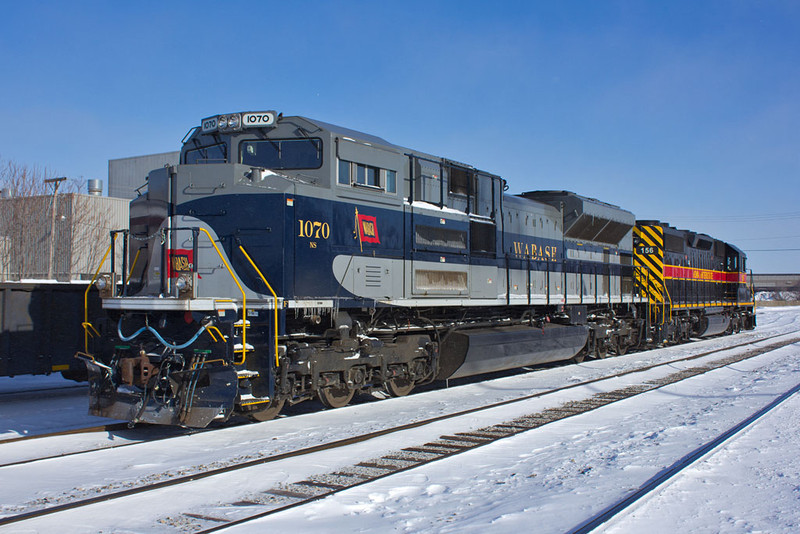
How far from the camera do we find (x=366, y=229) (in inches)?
317

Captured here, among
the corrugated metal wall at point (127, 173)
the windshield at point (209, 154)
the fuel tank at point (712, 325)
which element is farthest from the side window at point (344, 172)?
the corrugated metal wall at point (127, 173)

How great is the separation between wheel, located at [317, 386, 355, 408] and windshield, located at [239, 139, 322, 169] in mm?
2675

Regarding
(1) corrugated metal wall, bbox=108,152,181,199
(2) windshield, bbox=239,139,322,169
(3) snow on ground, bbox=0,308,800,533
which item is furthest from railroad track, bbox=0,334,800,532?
(1) corrugated metal wall, bbox=108,152,181,199

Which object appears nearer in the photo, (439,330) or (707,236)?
(439,330)

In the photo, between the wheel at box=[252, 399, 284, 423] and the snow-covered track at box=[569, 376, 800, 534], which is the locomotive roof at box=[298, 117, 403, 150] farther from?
the snow-covered track at box=[569, 376, 800, 534]

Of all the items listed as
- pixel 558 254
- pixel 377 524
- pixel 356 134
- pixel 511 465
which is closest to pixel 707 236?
pixel 558 254

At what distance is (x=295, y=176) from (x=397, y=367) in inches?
116

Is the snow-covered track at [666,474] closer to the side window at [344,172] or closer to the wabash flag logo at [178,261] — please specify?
the side window at [344,172]

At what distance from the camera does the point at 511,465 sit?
554cm

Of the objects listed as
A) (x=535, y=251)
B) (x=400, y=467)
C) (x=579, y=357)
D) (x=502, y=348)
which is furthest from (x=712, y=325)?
(x=400, y=467)

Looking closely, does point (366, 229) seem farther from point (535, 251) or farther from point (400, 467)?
point (535, 251)

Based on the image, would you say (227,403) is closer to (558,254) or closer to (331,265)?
(331,265)

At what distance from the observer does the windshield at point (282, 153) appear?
24.9 feet

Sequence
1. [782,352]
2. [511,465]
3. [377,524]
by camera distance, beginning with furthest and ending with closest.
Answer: [782,352] < [511,465] < [377,524]
